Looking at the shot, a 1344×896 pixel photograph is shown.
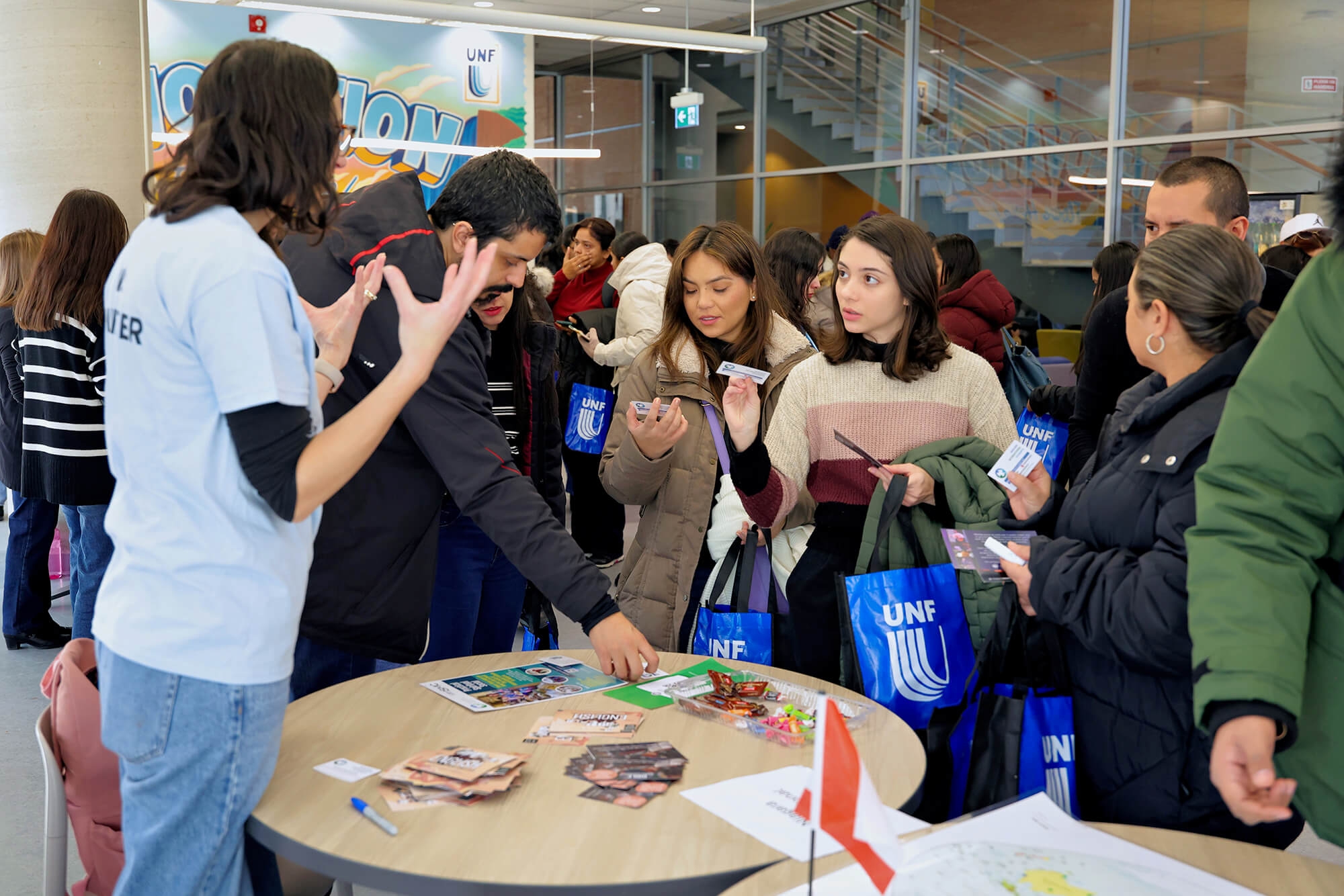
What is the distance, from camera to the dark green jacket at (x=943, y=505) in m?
2.17

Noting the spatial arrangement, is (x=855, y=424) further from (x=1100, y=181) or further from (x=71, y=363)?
(x=1100, y=181)

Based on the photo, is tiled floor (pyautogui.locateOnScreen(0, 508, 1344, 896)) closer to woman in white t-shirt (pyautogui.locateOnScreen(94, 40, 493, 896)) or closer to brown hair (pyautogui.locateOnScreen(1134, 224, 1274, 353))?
brown hair (pyautogui.locateOnScreen(1134, 224, 1274, 353))

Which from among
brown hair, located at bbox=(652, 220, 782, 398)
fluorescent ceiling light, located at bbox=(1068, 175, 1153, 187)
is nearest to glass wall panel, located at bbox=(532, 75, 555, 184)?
fluorescent ceiling light, located at bbox=(1068, 175, 1153, 187)

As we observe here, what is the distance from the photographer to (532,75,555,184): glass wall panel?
43.2ft

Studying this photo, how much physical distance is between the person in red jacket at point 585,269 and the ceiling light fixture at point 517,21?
1495 mm

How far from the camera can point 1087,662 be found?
1.66 meters

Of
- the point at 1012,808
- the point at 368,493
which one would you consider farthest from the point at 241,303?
the point at 1012,808

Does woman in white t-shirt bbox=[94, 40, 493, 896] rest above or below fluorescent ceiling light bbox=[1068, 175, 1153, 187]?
below

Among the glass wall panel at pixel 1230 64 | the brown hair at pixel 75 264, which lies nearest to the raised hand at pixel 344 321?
the brown hair at pixel 75 264

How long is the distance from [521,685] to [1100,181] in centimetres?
707

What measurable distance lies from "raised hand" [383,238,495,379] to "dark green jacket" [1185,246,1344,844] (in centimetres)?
92

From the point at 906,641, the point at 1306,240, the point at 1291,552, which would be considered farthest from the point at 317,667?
the point at 1306,240

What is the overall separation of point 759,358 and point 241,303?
1780 millimetres

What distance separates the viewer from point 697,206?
468 inches
